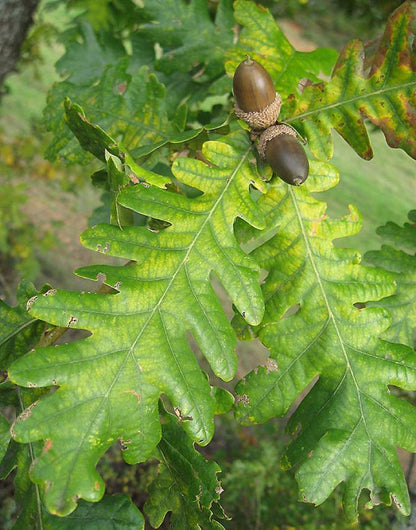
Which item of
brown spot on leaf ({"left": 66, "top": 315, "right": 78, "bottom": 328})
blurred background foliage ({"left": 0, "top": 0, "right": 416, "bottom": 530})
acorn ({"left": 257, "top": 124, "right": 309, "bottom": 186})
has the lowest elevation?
blurred background foliage ({"left": 0, "top": 0, "right": 416, "bottom": 530})

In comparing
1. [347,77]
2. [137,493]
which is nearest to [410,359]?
[347,77]

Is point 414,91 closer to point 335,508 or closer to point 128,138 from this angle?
point 128,138

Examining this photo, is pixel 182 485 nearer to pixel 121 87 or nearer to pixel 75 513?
pixel 75 513

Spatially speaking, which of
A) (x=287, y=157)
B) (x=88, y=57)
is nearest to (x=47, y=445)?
(x=287, y=157)

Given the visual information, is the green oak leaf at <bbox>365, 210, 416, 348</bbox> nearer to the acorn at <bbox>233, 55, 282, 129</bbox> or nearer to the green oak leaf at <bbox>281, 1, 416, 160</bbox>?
the green oak leaf at <bbox>281, 1, 416, 160</bbox>

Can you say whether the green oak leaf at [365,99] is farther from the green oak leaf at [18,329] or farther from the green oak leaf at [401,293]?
the green oak leaf at [18,329]

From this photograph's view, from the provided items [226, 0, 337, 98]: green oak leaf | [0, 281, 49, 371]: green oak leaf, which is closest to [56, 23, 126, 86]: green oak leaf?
[226, 0, 337, 98]: green oak leaf

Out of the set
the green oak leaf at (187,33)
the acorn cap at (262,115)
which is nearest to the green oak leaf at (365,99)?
the acorn cap at (262,115)
